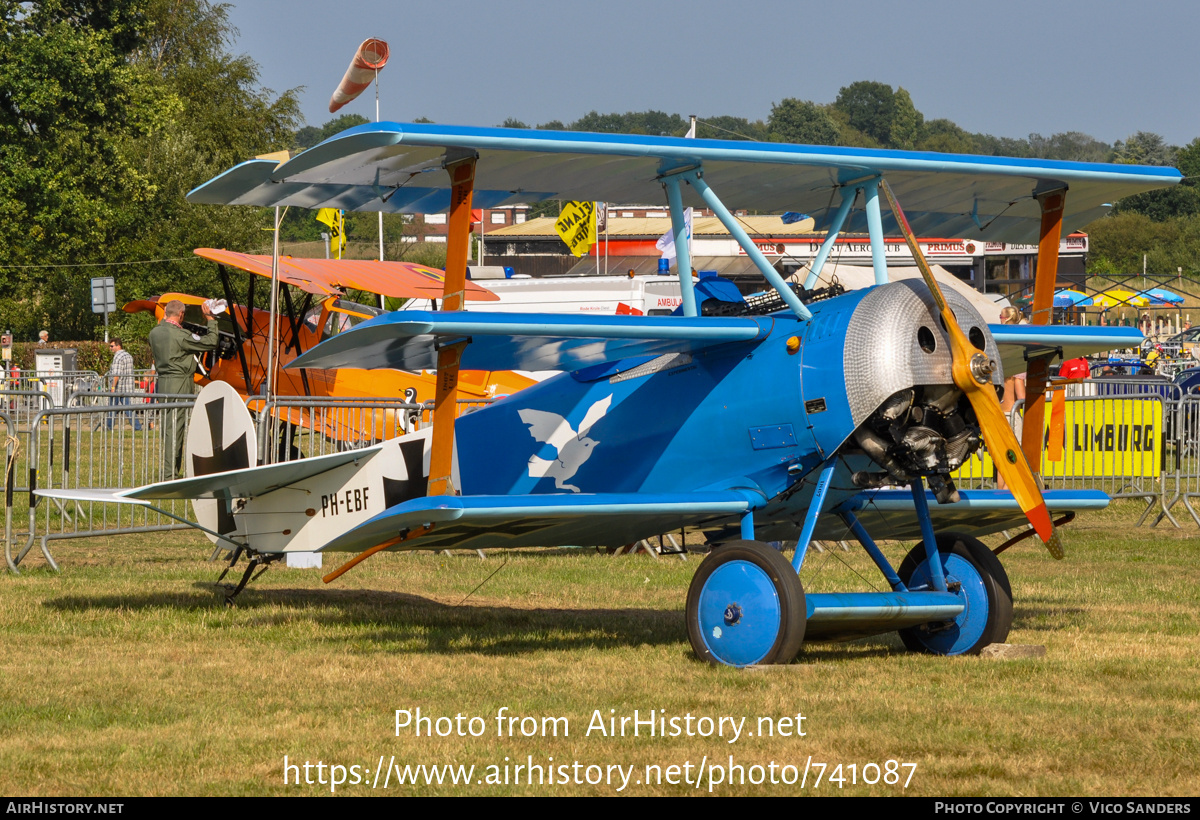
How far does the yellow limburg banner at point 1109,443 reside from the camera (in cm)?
1369

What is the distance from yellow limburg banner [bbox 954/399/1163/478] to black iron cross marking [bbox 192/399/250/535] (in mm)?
8187

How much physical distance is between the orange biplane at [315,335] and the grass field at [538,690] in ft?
20.3

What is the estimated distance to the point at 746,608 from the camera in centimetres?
628

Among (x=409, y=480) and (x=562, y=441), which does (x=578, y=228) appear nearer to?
(x=409, y=480)

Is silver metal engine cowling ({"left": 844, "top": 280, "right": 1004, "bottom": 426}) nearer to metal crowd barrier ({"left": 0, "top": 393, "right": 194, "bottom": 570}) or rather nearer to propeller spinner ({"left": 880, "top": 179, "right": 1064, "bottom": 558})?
propeller spinner ({"left": 880, "top": 179, "right": 1064, "bottom": 558})

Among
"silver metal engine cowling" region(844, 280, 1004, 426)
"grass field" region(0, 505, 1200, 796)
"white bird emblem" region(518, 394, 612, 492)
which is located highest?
"silver metal engine cowling" region(844, 280, 1004, 426)

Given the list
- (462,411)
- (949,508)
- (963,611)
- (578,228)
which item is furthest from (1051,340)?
(578,228)

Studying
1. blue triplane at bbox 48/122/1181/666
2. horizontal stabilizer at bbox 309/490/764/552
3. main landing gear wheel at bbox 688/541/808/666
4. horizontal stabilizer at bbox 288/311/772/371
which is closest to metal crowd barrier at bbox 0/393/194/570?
blue triplane at bbox 48/122/1181/666

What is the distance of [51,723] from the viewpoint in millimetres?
5297

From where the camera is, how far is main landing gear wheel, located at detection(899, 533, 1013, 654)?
675 centimetres

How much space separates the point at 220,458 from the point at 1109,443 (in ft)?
31.1

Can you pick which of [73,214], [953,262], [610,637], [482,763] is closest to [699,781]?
[482,763]

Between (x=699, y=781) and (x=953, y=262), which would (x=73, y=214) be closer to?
(x=953, y=262)
